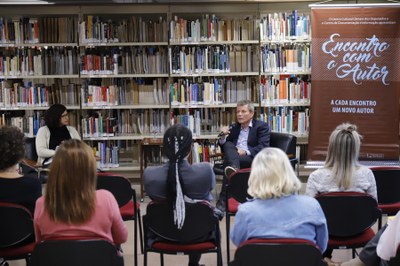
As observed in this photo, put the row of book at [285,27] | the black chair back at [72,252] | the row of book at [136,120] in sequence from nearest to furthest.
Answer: the black chair back at [72,252], the row of book at [285,27], the row of book at [136,120]

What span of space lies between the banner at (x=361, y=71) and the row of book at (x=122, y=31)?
1975 mm

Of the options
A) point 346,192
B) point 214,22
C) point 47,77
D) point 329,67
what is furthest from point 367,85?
point 47,77

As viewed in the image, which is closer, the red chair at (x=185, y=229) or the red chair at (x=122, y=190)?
the red chair at (x=185, y=229)

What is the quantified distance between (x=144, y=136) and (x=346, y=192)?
4.00 m

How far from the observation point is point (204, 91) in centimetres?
708

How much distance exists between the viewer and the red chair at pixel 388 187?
422cm

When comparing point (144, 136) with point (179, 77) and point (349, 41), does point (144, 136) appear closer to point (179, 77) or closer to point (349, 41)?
point (179, 77)

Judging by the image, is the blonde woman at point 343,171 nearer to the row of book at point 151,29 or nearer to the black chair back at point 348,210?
the black chair back at point 348,210

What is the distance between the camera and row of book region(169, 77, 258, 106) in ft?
23.2

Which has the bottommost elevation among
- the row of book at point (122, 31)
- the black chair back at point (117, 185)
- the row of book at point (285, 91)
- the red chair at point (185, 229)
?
the red chair at point (185, 229)

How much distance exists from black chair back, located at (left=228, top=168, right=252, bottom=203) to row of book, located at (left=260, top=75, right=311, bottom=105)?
2831 mm

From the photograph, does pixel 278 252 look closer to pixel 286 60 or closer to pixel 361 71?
pixel 361 71

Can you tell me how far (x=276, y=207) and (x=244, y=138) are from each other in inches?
145

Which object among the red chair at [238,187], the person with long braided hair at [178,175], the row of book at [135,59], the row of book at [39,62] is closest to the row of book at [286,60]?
the row of book at [135,59]
